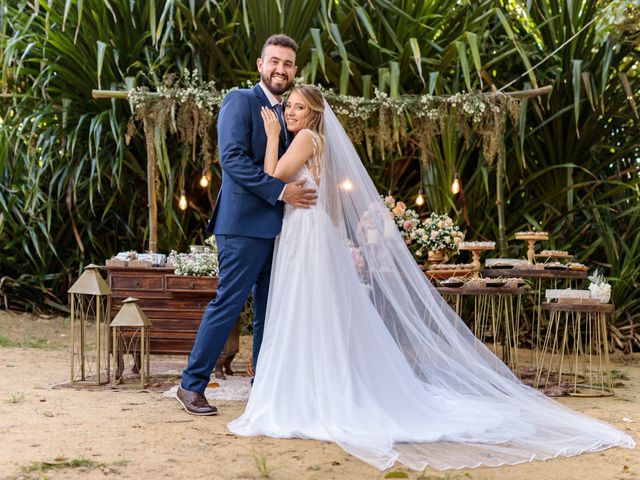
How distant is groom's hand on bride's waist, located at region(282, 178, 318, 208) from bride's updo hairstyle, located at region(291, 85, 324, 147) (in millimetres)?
262

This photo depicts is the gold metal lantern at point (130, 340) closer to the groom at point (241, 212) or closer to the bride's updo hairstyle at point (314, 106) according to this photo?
the groom at point (241, 212)

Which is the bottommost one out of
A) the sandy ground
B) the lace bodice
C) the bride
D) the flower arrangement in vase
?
the sandy ground

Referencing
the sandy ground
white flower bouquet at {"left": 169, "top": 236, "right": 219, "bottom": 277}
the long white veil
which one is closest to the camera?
the sandy ground

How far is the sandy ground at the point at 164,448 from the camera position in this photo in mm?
2980

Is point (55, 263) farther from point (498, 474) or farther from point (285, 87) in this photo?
point (498, 474)

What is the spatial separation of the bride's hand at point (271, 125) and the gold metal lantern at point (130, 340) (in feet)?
4.69

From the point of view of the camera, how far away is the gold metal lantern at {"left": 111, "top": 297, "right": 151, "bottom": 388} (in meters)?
4.77

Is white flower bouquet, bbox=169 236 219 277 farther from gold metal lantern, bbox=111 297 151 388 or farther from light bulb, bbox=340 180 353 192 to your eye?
light bulb, bbox=340 180 353 192

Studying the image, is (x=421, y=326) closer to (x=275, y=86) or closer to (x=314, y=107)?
(x=314, y=107)

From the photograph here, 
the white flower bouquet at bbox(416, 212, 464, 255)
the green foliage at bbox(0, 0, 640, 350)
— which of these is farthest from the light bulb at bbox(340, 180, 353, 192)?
the green foliage at bbox(0, 0, 640, 350)

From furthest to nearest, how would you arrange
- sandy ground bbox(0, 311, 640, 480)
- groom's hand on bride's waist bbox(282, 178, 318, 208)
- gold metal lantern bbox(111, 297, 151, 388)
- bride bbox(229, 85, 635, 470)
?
gold metal lantern bbox(111, 297, 151, 388) < groom's hand on bride's waist bbox(282, 178, 318, 208) < bride bbox(229, 85, 635, 470) < sandy ground bbox(0, 311, 640, 480)

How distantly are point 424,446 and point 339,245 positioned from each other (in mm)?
1014

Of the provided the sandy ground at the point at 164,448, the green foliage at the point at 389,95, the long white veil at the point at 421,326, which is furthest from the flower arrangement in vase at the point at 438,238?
the long white veil at the point at 421,326

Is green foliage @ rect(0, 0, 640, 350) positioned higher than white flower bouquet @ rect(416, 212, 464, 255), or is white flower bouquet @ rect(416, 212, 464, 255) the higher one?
green foliage @ rect(0, 0, 640, 350)
